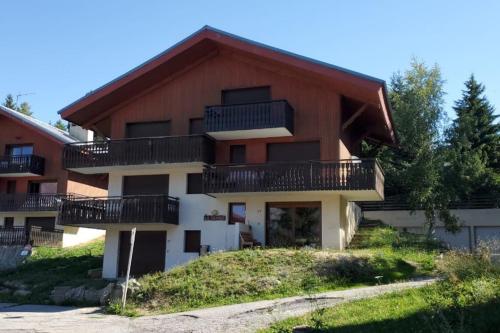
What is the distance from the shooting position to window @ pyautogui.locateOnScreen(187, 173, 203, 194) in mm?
24719

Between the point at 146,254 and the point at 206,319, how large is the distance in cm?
1248

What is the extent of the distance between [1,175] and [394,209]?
24.6 metres

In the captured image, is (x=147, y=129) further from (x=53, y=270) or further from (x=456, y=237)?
(x=456, y=237)

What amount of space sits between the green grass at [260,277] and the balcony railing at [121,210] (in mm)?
4767

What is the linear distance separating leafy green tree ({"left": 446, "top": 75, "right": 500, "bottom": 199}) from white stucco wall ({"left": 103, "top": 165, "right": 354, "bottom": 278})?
33.6 ft

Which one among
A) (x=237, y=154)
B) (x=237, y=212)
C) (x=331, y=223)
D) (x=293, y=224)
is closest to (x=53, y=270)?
(x=237, y=212)

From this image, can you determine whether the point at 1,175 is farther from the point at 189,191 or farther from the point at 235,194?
the point at 235,194

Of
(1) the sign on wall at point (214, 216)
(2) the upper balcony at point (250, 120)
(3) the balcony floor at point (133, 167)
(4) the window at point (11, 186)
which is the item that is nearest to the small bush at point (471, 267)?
(2) the upper balcony at point (250, 120)

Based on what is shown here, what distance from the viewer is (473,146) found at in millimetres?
40125

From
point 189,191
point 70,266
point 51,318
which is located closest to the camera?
point 51,318

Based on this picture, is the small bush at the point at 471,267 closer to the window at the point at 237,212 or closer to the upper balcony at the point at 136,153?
the window at the point at 237,212

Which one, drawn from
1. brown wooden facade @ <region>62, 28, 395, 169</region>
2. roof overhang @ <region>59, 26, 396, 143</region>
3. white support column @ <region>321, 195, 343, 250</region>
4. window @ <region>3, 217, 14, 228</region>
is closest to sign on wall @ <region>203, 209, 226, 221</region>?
brown wooden facade @ <region>62, 28, 395, 169</region>

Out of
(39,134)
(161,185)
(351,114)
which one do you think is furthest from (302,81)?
(39,134)

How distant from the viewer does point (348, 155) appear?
2508 cm
